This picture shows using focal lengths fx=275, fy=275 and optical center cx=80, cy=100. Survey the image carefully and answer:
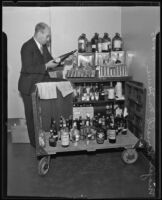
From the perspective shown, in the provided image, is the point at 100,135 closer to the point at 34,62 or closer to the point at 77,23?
the point at 34,62

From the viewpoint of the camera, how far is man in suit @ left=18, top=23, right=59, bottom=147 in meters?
1.96

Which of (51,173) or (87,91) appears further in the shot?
(87,91)

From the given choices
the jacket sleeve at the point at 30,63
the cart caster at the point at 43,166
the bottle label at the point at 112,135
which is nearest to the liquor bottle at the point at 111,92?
the bottle label at the point at 112,135

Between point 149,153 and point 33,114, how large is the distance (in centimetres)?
97

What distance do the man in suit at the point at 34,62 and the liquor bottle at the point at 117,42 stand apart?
1.74ft

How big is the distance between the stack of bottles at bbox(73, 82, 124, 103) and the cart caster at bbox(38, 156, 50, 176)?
0.55 m

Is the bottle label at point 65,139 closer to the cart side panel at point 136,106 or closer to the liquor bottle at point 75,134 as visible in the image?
the liquor bottle at point 75,134

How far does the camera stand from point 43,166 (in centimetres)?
214

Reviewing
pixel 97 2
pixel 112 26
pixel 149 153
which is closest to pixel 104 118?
pixel 149 153

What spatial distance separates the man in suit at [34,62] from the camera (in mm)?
1963

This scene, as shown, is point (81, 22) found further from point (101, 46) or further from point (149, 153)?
point (149, 153)
